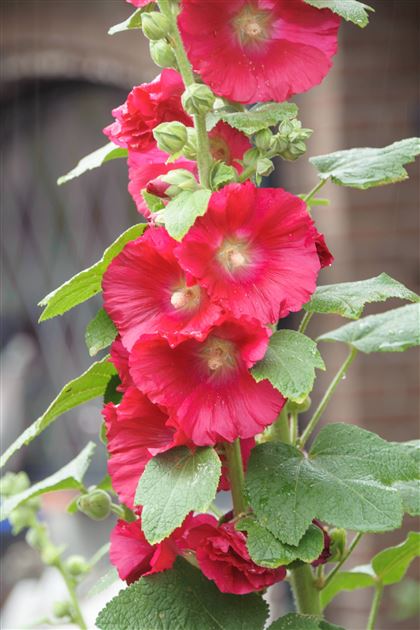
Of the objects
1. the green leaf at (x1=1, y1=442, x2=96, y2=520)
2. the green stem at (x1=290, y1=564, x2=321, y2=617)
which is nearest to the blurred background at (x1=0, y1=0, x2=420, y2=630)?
the green leaf at (x1=1, y1=442, x2=96, y2=520)

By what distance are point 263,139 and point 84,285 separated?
12cm

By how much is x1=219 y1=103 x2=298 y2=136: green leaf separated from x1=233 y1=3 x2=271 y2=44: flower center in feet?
0.12

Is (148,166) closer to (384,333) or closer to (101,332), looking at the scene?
(101,332)

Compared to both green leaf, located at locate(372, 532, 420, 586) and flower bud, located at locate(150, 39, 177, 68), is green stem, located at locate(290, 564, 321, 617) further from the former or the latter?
flower bud, located at locate(150, 39, 177, 68)

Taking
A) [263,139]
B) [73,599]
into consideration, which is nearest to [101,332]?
[263,139]

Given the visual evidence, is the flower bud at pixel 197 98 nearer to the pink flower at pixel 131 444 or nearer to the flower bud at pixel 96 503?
the pink flower at pixel 131 444

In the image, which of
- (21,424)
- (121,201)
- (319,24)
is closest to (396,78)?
(121,201)

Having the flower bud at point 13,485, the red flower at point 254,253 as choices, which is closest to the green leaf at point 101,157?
the red flower at point 254,253

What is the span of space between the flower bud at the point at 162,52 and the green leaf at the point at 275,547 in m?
0.23

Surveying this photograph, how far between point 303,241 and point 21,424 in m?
2.00

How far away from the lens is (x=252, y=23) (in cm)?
53

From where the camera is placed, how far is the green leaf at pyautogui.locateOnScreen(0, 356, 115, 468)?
572mm

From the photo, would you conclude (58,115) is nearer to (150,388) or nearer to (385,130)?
(385,130)

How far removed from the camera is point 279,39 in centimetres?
54
